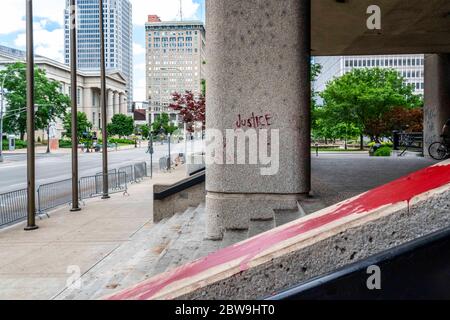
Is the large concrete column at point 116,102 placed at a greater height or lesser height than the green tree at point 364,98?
greater

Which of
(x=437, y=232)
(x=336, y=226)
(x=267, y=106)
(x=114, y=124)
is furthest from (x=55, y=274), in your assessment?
(x=114, y=124)

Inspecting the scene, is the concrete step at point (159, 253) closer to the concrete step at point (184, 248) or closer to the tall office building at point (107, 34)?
the concrete step at point (184, 248)

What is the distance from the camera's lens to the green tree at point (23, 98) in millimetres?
59594

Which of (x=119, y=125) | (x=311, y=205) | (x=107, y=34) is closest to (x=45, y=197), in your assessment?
(x=311, y=205)

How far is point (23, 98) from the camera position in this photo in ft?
203

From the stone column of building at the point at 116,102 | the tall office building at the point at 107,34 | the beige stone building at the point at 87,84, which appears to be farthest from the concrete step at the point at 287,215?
the stone column of building at the point at 116,102

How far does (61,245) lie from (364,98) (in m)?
37.4

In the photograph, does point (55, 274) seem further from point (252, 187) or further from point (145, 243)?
point (252, 187)

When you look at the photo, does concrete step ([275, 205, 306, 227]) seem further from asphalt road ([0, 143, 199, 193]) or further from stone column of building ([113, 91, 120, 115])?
stone column of building ([113, 91, 120, 115])

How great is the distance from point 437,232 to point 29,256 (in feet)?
24.8

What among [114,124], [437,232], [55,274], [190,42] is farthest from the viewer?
[114,124]

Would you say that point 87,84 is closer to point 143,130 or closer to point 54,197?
point 143,130

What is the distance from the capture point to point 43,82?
63.1 m

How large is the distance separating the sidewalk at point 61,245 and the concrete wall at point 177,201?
29.5 inches
